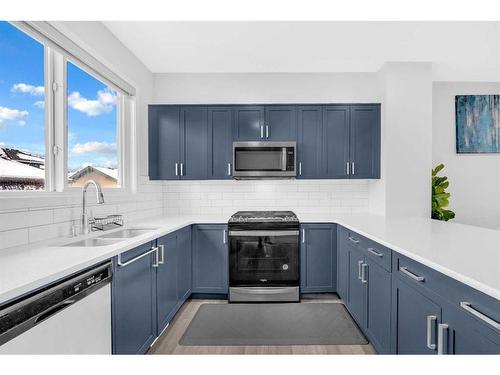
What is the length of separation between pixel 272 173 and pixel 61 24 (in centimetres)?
227

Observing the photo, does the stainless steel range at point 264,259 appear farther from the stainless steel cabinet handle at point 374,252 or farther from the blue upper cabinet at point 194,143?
the stainless steel cabinet handle at point 374,252

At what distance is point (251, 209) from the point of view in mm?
3727

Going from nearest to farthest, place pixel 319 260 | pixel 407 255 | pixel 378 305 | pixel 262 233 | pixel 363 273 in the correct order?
1. pixel 407 255
2. pixel 378 305
3. pixel 363 273
4. pixel 262 233
5. pixel 319 260

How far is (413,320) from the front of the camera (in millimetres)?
1514

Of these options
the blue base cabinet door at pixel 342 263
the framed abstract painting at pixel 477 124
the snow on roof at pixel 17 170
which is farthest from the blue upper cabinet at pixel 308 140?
the snow on roof at pixel 17 170

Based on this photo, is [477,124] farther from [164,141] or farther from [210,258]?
[164,141]

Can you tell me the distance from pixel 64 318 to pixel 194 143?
2.46 metres

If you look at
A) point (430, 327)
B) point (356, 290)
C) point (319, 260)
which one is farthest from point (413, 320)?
point (319, 260)

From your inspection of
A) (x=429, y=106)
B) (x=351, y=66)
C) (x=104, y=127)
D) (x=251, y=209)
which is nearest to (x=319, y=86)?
(x=351, y=66)

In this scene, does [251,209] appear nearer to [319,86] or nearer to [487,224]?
[319,86]

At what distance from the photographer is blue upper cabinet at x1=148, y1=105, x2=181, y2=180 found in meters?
3.43

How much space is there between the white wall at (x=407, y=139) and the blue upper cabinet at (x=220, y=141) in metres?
1.78

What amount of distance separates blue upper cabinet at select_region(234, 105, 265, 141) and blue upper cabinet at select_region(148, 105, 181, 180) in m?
0.71

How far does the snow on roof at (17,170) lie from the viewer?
1.69 metres
